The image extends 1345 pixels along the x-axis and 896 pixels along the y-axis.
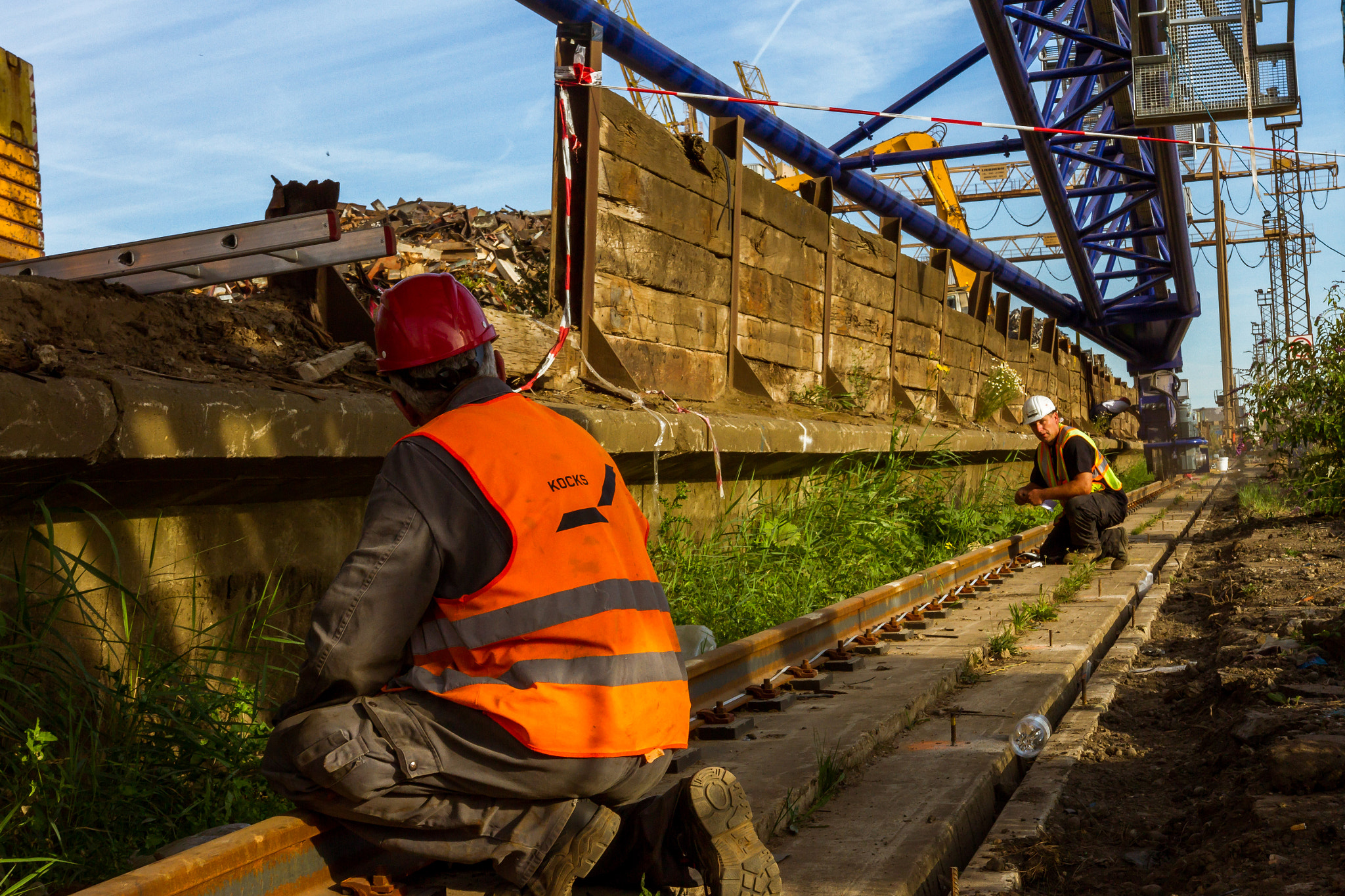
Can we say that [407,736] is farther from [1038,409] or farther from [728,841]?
[1038,409]

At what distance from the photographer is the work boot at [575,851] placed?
2.43 m

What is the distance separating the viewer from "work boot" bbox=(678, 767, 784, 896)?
2.42 m

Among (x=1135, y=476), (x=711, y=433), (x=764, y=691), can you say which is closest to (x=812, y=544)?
(x=711, y=433)

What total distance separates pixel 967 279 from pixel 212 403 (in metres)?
25.4

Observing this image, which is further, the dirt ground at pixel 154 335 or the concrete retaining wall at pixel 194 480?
the dirt ground at pixel 154 335

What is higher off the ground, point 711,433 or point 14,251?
point 14,251

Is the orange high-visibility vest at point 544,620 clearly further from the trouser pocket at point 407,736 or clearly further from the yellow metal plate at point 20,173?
the yellow metal plate at point 20,173

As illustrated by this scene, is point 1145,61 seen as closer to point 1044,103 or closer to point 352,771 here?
point 1044,103

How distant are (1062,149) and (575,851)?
17.8m

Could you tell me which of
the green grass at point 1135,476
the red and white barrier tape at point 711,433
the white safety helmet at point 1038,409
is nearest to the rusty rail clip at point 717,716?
the red and white barrier tape at point 711,433

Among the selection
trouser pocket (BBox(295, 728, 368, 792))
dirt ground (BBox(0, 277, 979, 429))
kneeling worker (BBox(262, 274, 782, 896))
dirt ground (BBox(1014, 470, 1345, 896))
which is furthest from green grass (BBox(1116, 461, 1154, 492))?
trouser pocket (BBox(295, 728, 368, 792))

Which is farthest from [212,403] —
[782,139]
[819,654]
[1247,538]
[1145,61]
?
[782,139]

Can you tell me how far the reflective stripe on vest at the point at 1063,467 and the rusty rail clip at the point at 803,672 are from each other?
5.05 meters

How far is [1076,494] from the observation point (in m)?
9.03
